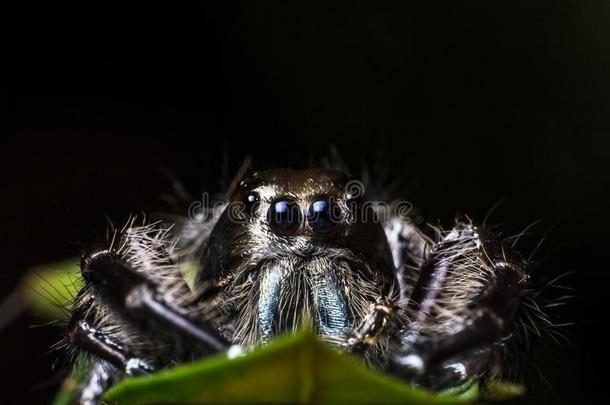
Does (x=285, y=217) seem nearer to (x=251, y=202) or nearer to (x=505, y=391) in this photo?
(x=251, y=202)

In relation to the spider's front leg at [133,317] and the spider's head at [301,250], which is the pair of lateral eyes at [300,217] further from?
the spider's front leg at [133,317]

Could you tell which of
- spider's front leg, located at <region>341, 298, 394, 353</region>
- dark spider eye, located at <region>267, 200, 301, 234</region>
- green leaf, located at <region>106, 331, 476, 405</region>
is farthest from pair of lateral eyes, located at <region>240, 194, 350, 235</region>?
green leaf, located at <region>106, 331, 476, 405</region>

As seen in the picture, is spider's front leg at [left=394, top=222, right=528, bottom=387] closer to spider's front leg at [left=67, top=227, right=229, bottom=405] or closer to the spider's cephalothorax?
the spider's cephalothorax

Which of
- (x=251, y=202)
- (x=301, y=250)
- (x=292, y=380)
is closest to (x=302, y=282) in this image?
(x=301, y=250)

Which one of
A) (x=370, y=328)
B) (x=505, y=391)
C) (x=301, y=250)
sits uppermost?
(x=301, y=250)

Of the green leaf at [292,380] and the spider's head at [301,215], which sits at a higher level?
the spider's head at [301,215]

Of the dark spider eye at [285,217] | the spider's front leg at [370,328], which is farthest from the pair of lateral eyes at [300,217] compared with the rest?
the spider's front leg at [370,328]
